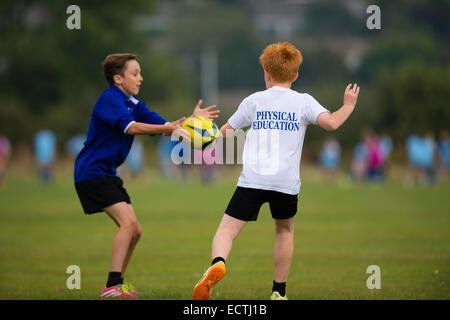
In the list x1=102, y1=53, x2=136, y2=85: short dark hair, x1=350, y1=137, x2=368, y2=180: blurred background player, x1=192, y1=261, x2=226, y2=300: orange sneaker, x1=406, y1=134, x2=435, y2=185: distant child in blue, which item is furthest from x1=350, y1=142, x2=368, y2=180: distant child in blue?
x1=192, y1=261, x2=226, y2=300: orange sneaker

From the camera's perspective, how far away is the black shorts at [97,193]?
23.3ft

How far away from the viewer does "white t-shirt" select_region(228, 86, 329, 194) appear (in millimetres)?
6312

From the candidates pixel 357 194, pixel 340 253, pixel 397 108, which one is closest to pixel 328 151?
pixel 357 194

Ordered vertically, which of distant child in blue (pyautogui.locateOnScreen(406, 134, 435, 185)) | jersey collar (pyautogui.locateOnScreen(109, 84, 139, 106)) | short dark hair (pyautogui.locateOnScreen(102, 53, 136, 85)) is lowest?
distant child in blue (pyautogui.locateOnScreen(406, 134, 435, 185))

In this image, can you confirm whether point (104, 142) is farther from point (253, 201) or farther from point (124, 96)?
point (253, 201)

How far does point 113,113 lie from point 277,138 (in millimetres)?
1590

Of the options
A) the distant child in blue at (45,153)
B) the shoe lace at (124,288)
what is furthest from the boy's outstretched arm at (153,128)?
the distant child in blue at (45,153)

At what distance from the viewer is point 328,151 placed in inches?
1385

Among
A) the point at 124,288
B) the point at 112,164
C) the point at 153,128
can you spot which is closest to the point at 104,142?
the point at 112,164

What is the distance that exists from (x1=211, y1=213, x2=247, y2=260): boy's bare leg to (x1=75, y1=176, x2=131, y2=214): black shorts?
4.11 feet

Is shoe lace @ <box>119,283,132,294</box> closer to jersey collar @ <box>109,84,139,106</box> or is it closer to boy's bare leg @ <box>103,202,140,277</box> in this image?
boy's bare leg @ <box>103,202,140,277</box>

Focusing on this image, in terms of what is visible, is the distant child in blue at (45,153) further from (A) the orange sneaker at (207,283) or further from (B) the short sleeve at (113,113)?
Answer: (A) the orange sneaker at (207,283)
